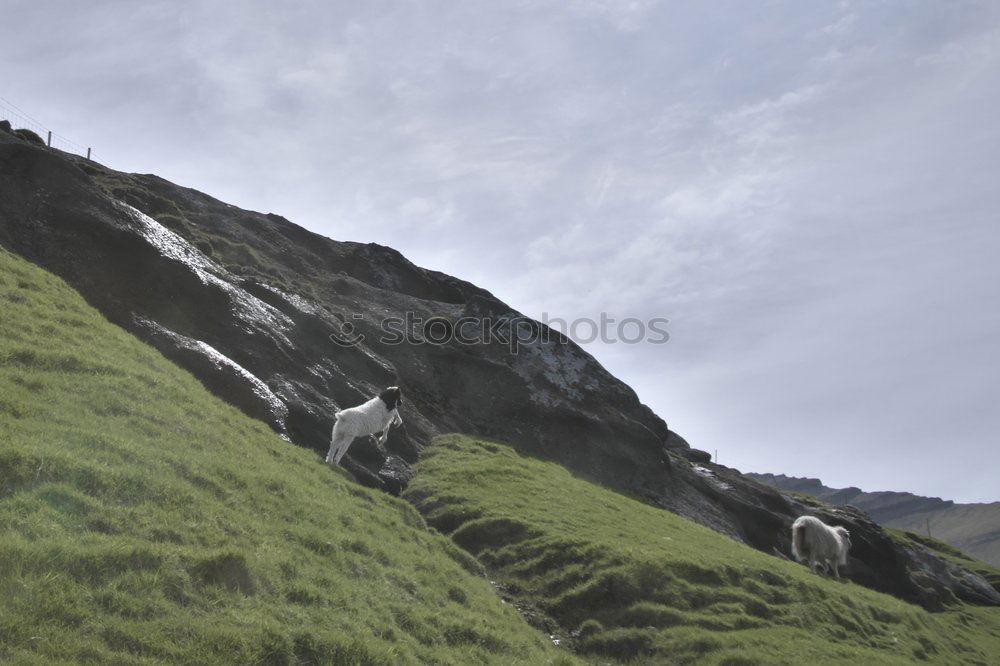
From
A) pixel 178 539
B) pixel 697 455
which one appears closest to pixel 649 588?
pixel 178 539

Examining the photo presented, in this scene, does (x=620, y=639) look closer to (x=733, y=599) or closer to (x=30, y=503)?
(x=733, y=599)

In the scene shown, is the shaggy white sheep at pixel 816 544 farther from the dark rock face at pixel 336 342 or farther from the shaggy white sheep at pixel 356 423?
the shaggy white sheep at pixel 356 423

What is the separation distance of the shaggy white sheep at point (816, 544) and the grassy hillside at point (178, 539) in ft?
69.4

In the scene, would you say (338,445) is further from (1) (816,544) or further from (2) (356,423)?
(1) (816,544)

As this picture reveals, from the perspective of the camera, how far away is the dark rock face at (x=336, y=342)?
27984 mm

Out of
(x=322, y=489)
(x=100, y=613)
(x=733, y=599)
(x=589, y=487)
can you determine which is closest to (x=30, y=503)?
(x=100, y=613)

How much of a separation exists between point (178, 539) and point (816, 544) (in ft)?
107

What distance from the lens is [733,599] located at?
2434cm

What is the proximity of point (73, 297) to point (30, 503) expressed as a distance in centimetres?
1531

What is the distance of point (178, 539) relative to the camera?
1309cm

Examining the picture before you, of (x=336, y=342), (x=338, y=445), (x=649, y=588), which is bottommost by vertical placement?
(x=649, y=588)

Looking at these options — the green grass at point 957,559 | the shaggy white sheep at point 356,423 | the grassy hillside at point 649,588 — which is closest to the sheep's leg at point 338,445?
the shaggy white sheep at point 356,423

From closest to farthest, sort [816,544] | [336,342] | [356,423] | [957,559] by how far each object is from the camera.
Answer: [356,423] → [336,342] → [816,544] → [957,559]

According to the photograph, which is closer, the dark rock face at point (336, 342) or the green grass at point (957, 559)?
the dark rock face at point (336, 342)
